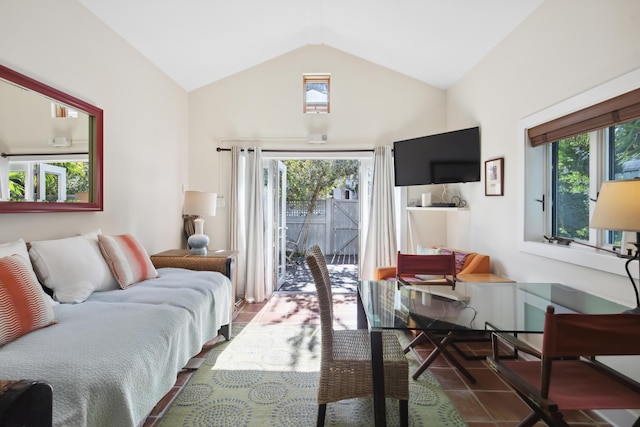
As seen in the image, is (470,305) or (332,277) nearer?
(470,305)

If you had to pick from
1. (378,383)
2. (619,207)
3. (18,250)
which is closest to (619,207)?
(619,207)

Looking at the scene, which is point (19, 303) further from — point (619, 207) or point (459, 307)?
point (619, 207)

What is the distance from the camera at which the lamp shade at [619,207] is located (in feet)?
4.66

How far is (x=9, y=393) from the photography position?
69cm

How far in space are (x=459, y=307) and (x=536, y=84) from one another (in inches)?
76.0

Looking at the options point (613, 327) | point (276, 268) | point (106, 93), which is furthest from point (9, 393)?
point (276, 268)

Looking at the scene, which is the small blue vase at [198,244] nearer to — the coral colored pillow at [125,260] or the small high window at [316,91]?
the coral colored pillow at [125,260]

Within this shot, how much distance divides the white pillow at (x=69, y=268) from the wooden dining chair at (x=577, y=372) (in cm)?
243

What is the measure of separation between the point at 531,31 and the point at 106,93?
11.8 ft

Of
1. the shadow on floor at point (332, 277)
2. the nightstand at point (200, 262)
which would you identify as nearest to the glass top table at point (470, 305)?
the nightstand at point (200, 262)

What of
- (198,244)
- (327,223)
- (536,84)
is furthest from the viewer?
(327,223)

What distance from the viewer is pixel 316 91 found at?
174 inches

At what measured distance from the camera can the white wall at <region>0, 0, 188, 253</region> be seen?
214 centimetres

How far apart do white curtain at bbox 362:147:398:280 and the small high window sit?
37.9 inches
